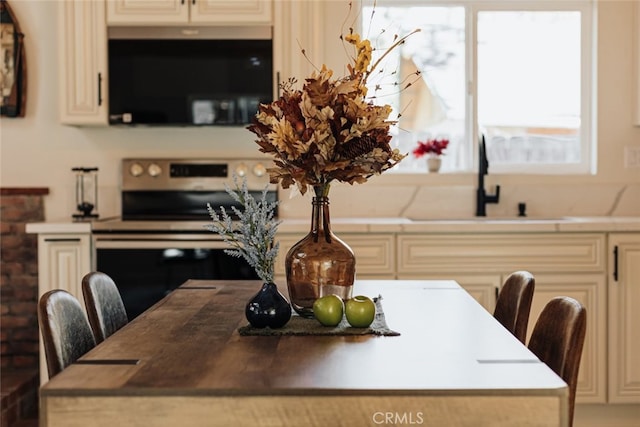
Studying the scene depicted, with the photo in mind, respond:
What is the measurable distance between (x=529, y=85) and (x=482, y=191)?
69cm

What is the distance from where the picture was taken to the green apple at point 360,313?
5.64ft

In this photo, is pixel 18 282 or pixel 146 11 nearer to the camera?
pixel 146 11

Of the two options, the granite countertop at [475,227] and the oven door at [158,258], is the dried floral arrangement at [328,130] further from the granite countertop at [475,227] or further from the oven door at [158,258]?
the oven door at [158,258]

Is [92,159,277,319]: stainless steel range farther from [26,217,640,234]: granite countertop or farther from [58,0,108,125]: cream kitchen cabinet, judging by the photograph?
[58,0,108,125]: cream kitchen cabinet

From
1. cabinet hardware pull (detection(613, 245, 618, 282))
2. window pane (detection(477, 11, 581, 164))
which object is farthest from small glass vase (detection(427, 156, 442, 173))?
cabinet hardware pull (detection(613, 245, 618, 282))

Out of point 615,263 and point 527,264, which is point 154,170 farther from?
point 615,263

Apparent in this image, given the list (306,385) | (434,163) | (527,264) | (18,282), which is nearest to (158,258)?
(18,282)

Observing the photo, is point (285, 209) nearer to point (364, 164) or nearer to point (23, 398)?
point (23, 398)

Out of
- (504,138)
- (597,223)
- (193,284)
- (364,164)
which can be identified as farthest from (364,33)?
Result: (364,164)

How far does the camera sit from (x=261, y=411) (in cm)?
126

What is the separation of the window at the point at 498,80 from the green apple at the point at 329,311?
7.98 ft

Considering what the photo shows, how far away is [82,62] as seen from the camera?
3.69 meters

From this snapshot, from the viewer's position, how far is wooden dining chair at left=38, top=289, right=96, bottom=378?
1.62 metres

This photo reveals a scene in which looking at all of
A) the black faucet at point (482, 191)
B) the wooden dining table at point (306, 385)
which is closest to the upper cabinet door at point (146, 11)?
the black faucet at point (482, 191)
